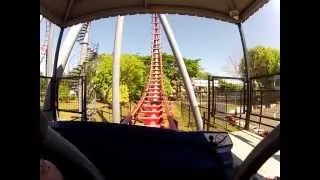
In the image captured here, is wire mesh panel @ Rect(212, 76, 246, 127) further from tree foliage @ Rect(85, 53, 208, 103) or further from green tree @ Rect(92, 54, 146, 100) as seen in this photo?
green tree @ Rect(92, 54, 146, 100)

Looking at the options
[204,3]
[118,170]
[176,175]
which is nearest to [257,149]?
[176,175]

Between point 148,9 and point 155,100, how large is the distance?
10.9m

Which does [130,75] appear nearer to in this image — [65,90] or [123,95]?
[123,95]

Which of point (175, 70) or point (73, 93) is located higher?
point (175, 70)

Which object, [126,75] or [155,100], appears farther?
[126,75]

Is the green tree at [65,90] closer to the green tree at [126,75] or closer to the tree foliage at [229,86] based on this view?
the tree foliage at [229,86]

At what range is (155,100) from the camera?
16266 mm

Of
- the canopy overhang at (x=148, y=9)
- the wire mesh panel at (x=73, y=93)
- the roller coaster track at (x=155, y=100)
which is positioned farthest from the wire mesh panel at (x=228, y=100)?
the roller coaster track at (x=155, y=100)

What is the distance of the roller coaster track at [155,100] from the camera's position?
13.6 m

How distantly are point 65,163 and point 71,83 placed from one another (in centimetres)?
609

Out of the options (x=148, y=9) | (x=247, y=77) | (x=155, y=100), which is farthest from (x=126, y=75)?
(x=148, y=9)

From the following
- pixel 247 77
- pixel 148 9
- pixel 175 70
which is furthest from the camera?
pixel 175 70
